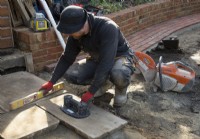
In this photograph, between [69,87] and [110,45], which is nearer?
[110,45]

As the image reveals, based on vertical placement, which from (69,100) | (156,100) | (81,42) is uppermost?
(81,42)

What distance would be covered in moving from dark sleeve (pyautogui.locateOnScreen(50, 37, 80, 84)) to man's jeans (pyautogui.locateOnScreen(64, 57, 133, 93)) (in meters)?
0.32

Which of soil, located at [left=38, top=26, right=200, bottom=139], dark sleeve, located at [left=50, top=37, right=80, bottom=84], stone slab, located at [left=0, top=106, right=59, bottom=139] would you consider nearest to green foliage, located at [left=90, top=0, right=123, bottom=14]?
soil, located at [left=38, top=26, right=200, bottom=139]

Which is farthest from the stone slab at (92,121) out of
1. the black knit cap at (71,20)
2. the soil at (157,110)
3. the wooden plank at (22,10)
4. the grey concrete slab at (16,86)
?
the wooden plank at (22,10)

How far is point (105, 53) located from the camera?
3205mm

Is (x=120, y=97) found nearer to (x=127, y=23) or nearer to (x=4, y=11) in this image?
(x=4, y=11)

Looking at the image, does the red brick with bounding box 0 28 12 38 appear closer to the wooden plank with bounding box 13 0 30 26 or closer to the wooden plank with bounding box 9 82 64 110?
the wooden plank with bounding box 13 0 30 26

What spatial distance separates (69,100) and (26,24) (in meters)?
2.01

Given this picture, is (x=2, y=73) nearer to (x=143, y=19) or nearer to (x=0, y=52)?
(x=0, y=52)

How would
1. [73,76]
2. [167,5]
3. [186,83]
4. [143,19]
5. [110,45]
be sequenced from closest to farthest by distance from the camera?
[110,45] → [73,76] → [186,83] → [143,19] → [167,5]

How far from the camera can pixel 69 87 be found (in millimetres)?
4250

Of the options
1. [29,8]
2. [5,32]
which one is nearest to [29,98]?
[5,32]

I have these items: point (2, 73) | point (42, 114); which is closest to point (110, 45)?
point (42, 114)

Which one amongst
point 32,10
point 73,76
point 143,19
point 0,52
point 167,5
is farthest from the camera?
point 167,5
